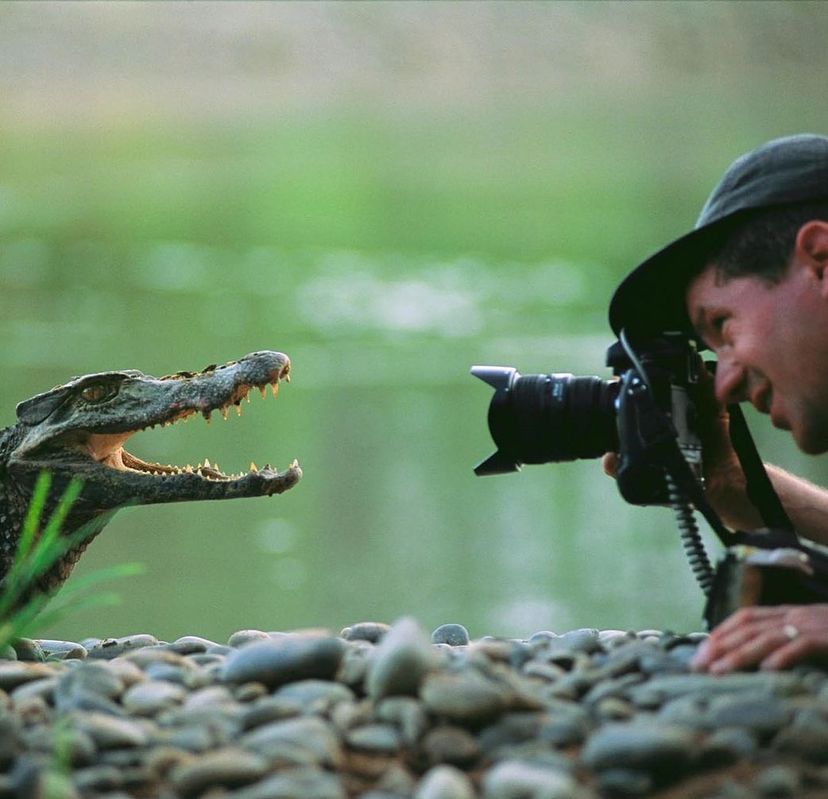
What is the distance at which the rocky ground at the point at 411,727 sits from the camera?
220 centimetres

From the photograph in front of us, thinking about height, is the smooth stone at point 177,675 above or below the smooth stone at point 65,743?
above

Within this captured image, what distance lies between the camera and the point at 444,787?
7.00ft

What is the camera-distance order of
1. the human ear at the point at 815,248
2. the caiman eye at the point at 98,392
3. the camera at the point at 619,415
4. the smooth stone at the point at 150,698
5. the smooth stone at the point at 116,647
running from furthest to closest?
the caiman eye at the point at 98,392, the smooth stone at the point at 116,647, the camera at the point at 619,415, the human ear at the point at 815,248, the smooth stone at the point at 150,698

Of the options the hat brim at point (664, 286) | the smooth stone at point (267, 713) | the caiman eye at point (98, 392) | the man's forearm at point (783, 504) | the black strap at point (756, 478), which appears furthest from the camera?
the caiman eye at point (98, 392)

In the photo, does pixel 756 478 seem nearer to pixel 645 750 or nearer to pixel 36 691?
pixel 645 750

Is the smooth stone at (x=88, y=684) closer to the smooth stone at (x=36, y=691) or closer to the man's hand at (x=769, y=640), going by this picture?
the smooth stone at (x=36, y=691)

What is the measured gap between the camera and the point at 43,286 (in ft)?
53.5

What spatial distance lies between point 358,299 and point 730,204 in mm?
13083

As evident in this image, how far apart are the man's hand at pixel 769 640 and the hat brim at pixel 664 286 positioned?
716 mm

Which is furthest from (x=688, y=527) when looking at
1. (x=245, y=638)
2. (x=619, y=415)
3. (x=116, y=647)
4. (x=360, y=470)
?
(x=360, y=470)

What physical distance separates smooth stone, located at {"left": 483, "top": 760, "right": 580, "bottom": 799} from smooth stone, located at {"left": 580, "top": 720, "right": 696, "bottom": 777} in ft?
0.22

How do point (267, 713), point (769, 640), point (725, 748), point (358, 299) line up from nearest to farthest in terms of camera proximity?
1. point (725, 748)
2. point (267, 713)
3. point (769, 640)
4. point (358, 299)

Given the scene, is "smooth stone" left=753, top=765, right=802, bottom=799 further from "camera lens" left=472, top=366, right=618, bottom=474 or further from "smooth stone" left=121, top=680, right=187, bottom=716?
"camera lens" left=472, top=366, right=618, bottom=474

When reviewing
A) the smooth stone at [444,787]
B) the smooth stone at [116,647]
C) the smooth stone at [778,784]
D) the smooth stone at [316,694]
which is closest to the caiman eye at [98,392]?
the smooth stone at [116,647]
